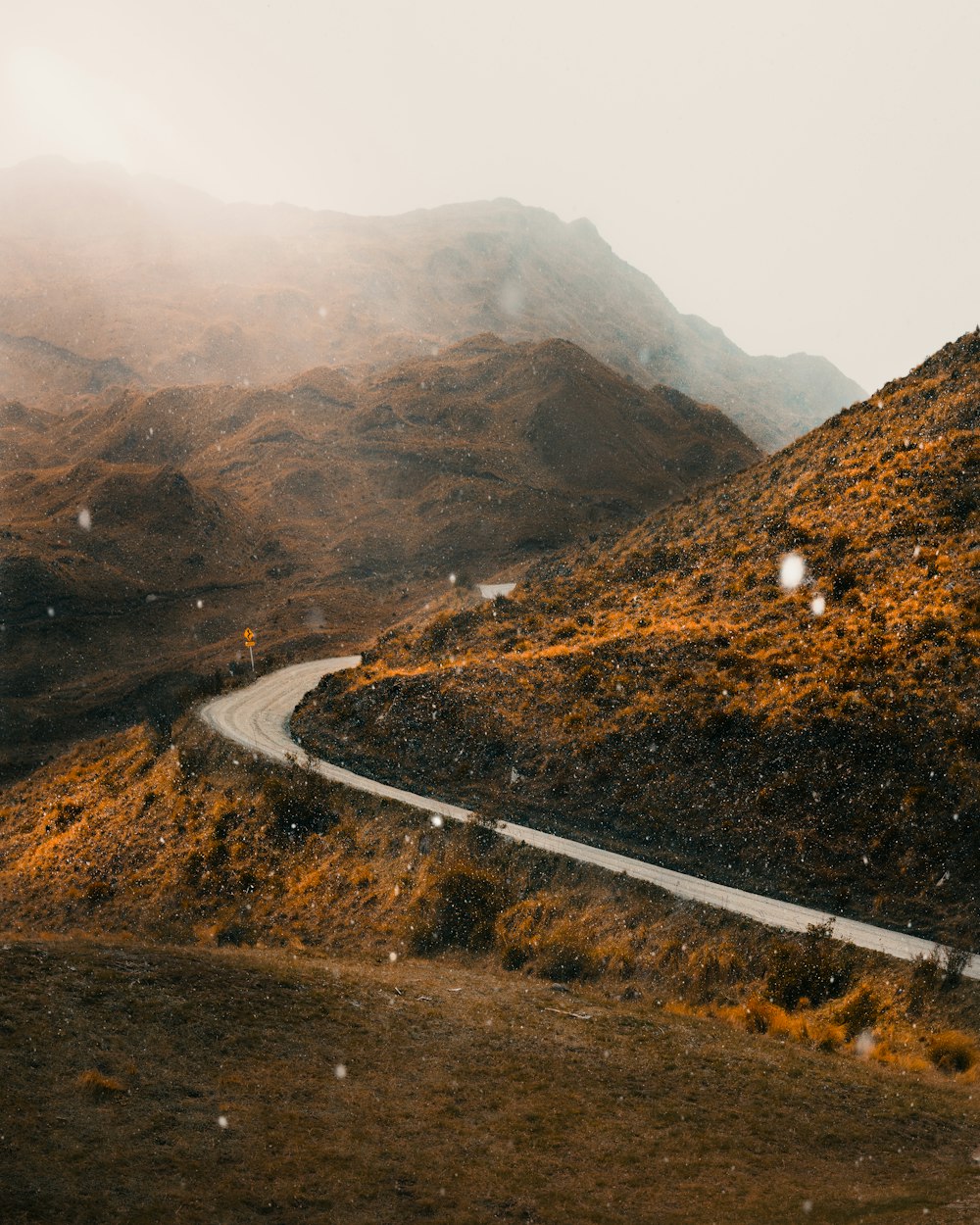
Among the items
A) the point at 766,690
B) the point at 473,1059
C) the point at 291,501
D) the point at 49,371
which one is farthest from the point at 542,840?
the point at 49,371

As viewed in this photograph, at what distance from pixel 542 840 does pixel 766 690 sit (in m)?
8.94

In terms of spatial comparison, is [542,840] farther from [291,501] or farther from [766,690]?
[291,501]

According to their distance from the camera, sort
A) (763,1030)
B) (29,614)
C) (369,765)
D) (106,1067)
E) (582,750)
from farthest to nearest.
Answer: (29,614)
(369,765)
(582,750)
(763,1030)
(106,1067)

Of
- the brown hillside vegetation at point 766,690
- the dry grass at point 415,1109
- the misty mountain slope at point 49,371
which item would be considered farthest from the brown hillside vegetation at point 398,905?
the misty mountain slope at point 49,371

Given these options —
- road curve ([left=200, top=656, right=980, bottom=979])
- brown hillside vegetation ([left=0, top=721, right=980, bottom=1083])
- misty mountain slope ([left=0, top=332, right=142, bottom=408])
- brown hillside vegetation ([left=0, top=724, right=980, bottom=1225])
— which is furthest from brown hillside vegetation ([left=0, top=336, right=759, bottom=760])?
brown hillside vegetation ([left=0, top=724, right=980, bottom=1225])

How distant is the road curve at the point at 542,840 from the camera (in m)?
18.3

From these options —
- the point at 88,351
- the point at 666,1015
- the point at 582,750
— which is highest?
the point at 88,351

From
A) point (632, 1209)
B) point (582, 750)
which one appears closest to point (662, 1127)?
point (632, 1209)

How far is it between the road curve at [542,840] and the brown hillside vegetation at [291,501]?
10164 mm

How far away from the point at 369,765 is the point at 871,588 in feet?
64.1

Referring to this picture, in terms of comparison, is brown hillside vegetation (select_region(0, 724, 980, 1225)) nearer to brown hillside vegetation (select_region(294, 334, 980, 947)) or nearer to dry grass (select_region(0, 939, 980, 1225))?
dry grass (select_region(0, 939, 980, 1225))

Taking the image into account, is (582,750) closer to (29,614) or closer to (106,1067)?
(106,1067)

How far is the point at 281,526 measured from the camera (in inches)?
3917

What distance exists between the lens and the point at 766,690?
26.8 metres
